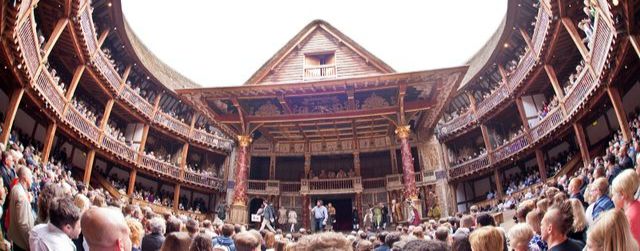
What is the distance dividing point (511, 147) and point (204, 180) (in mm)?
18892

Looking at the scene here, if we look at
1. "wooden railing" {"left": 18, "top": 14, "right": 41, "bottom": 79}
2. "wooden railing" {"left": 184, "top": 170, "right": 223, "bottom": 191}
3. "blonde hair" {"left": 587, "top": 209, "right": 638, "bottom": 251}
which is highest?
"wooden railing" {"left": 18, "top": 14, "right": 41, "bottom": 79}

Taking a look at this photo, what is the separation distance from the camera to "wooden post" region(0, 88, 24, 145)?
12.6 metres

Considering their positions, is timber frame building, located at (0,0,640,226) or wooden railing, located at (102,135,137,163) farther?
wooden railing, located at (102,135,137,163)

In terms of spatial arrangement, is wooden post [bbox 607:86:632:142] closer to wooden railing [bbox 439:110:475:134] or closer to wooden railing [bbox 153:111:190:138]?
wooden railing [bbox 439:110:475:134]

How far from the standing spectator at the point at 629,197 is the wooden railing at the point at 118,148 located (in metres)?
21.3

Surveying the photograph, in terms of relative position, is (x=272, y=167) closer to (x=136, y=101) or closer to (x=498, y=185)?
(x=136, y=101)

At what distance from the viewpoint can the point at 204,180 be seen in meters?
25.6

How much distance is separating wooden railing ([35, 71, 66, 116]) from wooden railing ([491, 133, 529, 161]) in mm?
21639

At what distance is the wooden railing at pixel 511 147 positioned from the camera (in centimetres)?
1984

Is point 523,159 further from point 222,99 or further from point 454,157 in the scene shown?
point 222,99

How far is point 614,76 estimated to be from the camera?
41.8 ft

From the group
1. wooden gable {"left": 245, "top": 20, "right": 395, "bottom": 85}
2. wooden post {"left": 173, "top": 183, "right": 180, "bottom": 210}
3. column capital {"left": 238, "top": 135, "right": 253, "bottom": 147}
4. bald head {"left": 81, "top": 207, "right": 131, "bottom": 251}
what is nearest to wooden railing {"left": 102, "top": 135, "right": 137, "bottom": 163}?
wooden post {"left": 173, "top": 183, "right": 180, "bottom": 210}

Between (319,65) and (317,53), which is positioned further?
(317,53)

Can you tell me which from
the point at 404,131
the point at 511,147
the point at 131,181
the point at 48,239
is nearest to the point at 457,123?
the point at 511,147
